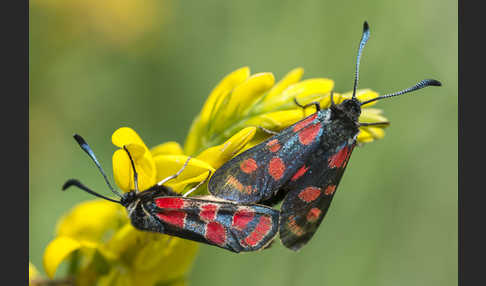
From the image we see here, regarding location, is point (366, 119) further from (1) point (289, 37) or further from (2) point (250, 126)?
(1) point (289, 37)

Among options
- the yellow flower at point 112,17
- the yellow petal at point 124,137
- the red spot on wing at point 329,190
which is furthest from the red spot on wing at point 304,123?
the yellow flower at point 112,17

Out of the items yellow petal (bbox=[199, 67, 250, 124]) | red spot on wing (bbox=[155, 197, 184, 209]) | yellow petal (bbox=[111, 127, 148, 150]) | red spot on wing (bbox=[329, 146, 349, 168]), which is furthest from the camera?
red spot on wing (bbox=[329, 146, 349, 168])

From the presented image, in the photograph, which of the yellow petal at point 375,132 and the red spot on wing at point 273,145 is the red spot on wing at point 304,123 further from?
the yellow petal at point 375,132

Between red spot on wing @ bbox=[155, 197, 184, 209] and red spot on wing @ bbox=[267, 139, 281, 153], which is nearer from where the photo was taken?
red spot on wing @ bbox=[155, 197, 184, 209]

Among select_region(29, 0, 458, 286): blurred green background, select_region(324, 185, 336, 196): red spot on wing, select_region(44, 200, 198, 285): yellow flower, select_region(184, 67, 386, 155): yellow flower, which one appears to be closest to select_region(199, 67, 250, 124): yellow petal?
select_region(184, 67, 386, 155): yellow flower

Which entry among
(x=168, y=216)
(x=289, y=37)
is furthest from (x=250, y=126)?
(x=289, y=37)

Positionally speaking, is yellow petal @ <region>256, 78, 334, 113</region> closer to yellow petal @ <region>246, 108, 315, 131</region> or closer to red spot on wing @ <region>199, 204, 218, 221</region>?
yellow petal @ <region>246, 108, 315, 131</region>
